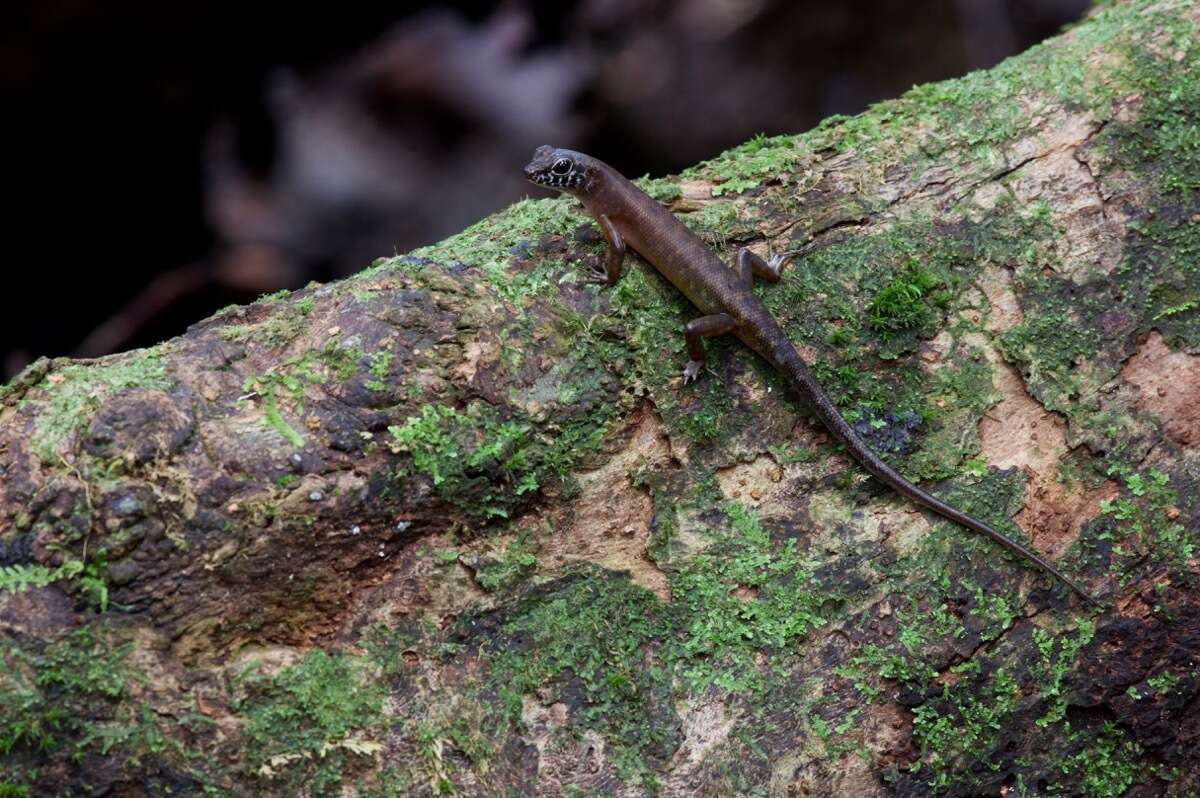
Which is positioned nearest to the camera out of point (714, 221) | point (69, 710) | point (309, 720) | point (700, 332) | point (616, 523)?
point (69, 710)

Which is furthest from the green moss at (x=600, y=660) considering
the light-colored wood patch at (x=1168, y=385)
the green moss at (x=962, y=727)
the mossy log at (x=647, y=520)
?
the light-colored wood patch at (x=1168, y=385)

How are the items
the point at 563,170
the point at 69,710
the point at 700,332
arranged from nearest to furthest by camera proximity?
the point at 69,710 < the point at 700,332 < the point at 563,170

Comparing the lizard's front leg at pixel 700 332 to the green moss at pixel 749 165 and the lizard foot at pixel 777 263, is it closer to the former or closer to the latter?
the lizard foot at pixel 777 263

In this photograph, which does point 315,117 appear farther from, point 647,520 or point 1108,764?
point 1108,764

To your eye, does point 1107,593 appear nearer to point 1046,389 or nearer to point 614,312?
point 1046,389

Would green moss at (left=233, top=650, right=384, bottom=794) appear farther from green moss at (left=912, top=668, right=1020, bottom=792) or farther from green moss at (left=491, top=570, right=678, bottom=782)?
green moss at (left=912, top=668, right=1020, bottom=792)

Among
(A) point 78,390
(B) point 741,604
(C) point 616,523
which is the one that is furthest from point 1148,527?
(A) point 78,390

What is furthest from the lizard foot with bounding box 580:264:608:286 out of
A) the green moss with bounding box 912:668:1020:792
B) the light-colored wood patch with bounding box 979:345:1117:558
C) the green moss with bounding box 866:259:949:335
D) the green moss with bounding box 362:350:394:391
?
the green moss with bounding box 912:668:1020:792
